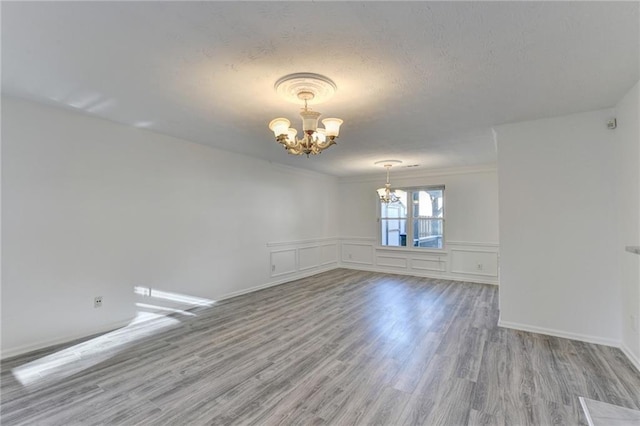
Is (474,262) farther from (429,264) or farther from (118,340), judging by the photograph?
(118,340)

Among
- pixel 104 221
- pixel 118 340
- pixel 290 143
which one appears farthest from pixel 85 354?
pixel 290 143

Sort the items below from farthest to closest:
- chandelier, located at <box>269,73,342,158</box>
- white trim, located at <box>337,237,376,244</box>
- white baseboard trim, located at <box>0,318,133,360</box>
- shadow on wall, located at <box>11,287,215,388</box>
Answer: white trim, located at <box>337,237,376,244</box>
white baseboard trim, located at <box>0,318,133,360</box>
shadow on wall, located at <box>11,287,215,388</box>
chandelier, located at <box>269,73,342,158</box>

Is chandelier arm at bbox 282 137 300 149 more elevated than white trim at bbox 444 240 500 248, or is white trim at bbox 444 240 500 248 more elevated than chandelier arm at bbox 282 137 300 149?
chandelier arm at bbox 282 137 300 149

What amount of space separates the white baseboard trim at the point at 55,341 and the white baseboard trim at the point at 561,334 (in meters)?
4.63

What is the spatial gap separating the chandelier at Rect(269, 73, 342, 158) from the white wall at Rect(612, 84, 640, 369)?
8.66ft

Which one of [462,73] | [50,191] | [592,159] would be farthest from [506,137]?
[50,191]

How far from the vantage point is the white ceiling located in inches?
64.0

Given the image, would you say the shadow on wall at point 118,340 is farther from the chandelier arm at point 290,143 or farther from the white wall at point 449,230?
the white wall at point 449,230

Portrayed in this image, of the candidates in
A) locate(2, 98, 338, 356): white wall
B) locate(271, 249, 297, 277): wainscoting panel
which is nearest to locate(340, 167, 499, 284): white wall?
locate(271, 249, 297, 277): wainscoting panel

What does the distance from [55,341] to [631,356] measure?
5.61m

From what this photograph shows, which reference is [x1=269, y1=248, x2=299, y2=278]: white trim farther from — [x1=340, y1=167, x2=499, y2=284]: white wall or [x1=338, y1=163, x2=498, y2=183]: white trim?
[x1=338, y1=163, x2=498, y2=183]: white trim

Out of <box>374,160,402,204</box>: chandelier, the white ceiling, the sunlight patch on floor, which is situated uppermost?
the white ceiling

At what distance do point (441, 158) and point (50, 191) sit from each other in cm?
571

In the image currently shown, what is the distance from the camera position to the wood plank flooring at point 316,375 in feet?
6.33
